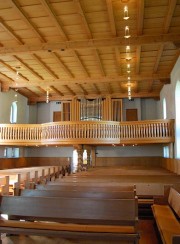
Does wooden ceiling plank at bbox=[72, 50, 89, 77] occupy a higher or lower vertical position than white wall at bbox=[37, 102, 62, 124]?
higher

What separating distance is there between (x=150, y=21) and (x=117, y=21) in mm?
949

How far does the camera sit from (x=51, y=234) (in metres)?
3.13

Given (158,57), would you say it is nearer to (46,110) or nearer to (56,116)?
(56,116)

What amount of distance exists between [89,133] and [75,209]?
9.83m

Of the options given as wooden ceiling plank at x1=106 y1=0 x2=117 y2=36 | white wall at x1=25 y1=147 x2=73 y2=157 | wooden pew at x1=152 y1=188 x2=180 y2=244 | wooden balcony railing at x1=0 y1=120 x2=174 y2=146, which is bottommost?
wooden pew at x1=152 y1=188 x2=180 y2=244

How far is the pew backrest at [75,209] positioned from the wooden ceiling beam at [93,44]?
255 inches

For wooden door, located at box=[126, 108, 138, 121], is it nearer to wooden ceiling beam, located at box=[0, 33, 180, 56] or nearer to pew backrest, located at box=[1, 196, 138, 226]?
wooden ceiling beam, located at box=[0, 33, 180, 56]

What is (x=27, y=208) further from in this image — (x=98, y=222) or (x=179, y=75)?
(x=179, y=75)

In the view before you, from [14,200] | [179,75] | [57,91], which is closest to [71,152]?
[57,91]

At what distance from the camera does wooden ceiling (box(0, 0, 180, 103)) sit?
7.23m

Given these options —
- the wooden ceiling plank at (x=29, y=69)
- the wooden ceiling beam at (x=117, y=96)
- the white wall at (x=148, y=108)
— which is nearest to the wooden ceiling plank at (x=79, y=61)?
the wooden ceiling plank at (x=29, y=69)

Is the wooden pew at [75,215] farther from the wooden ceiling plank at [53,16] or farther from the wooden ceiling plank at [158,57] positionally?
the wooden ceiling plank at [158,57]

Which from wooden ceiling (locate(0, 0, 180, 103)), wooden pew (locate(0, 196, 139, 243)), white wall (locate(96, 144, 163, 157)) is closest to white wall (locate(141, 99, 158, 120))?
white wall (locate(96, 144, 163, 157))

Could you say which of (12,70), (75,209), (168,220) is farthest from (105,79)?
(75,209)
